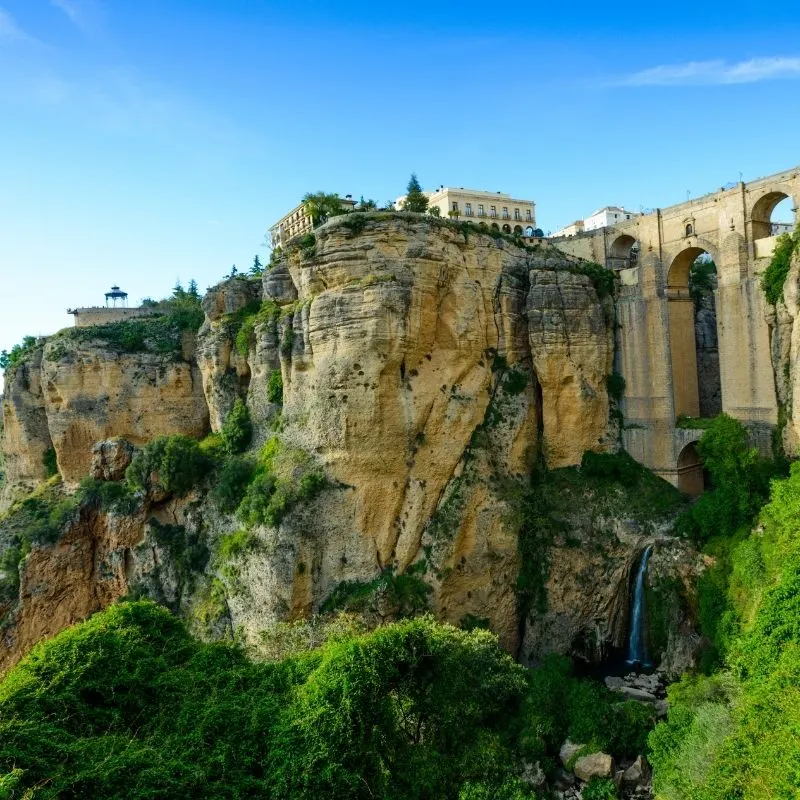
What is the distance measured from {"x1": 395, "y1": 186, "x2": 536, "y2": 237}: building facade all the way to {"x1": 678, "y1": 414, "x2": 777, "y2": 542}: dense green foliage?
86.8ft

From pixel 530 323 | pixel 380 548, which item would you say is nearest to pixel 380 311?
pixel 530 323

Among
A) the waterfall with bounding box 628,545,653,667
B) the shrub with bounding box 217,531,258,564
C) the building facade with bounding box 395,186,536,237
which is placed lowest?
the waterfall with bounding box 628,545,653,667

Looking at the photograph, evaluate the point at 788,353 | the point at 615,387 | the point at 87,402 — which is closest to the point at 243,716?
the point at 615,387

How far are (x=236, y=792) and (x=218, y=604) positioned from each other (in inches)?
549

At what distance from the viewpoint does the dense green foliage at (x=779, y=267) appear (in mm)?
25891

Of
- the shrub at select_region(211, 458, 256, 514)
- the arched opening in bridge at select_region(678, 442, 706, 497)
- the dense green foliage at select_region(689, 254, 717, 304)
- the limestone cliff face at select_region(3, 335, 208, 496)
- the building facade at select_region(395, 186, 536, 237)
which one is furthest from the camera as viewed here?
the building facade at select_region(395, 186, 536, 237)

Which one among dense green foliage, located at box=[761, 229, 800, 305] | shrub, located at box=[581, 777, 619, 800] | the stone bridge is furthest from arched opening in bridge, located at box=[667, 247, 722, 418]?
shrub, located at box=[581, 777, 619, 800]

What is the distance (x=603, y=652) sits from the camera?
27.8m

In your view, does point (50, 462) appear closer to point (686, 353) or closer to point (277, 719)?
point (277, 719)

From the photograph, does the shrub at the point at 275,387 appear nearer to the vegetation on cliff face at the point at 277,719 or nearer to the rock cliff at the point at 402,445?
the rock cliff at the point at 402,445

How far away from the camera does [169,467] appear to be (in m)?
31.1

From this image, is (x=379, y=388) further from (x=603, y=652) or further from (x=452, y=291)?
(x=603, y=652)

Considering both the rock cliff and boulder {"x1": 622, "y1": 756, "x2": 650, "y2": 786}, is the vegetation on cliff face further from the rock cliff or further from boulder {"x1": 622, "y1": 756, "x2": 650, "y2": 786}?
the rock cliff

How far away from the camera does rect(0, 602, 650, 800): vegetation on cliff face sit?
571 inches
